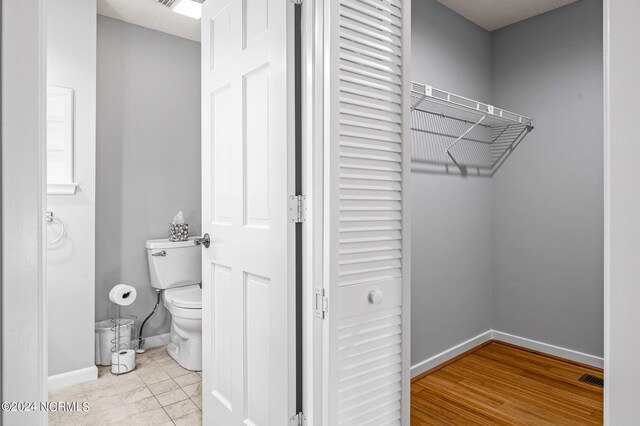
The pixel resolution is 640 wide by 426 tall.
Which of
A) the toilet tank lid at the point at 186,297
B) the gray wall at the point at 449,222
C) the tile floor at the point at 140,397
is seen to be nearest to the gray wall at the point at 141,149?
the toilet tank lid at the point at 186,297

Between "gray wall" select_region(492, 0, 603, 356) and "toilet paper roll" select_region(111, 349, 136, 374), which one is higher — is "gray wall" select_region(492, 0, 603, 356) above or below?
above

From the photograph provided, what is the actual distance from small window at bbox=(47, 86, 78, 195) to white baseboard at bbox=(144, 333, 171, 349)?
4.28 feet

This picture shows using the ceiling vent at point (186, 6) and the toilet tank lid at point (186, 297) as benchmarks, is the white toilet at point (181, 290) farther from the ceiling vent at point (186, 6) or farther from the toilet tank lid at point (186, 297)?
the ceiling vent at point (186, 6)

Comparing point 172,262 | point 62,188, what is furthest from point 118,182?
point 172,262

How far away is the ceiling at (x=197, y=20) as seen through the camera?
2.75 m

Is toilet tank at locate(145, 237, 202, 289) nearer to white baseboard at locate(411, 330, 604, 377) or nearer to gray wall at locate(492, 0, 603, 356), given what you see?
white baseboard at locate(411, 330, 604, 377)

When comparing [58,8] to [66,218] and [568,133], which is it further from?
[568,133]

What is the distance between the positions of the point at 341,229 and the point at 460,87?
2121mm

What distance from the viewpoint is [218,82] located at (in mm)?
1808

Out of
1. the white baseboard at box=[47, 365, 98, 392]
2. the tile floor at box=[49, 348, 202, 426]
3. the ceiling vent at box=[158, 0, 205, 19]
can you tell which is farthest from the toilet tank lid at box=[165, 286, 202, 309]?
the ceiling vent at box=[158, 0, 205, 19]

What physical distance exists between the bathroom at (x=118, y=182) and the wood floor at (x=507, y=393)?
1.39 m

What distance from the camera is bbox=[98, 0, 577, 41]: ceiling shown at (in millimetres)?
2754

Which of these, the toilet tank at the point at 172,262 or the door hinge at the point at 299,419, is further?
the toilet tank at the point at 172,262

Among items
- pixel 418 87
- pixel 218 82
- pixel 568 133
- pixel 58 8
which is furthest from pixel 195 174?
pixel 568 133
